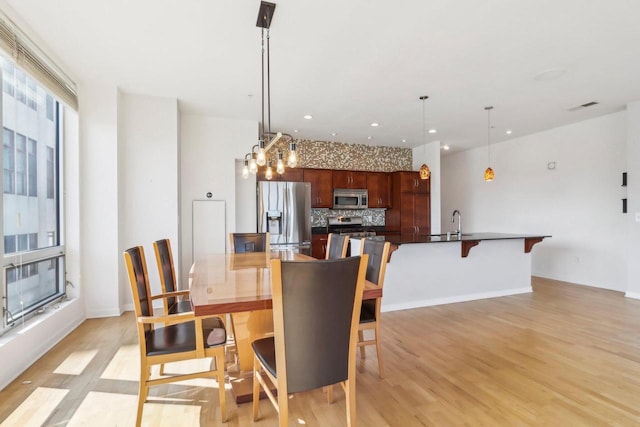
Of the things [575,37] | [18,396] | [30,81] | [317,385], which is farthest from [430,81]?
[18,396]

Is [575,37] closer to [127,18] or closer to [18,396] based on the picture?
[127,18]

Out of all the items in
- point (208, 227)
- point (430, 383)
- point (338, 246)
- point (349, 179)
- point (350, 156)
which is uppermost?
point (350, 156)

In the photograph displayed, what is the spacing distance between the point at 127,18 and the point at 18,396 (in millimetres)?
2803

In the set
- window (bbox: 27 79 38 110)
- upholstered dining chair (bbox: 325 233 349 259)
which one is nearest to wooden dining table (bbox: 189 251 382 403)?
upholstered dining chair (bbox: 325 233 349 259)

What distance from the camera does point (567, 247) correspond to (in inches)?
210

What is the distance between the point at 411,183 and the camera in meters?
6.48

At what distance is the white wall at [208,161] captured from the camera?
184 inches

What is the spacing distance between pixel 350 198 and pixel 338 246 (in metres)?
3.61

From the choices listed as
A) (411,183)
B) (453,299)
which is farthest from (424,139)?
(453,299)

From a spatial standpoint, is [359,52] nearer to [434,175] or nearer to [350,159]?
[350,159]

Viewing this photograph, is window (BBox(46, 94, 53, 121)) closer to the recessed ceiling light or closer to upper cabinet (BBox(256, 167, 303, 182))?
upper cabinet (BBox(256, 167, 303, 182))

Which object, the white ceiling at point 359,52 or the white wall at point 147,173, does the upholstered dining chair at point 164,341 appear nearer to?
the white ceiling at point 359,52

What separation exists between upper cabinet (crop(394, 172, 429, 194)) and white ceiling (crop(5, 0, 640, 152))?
1.98 metres

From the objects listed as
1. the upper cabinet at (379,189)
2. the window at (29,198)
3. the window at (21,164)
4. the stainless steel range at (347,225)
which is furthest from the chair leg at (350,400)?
the upper cabinet at (379,189)
